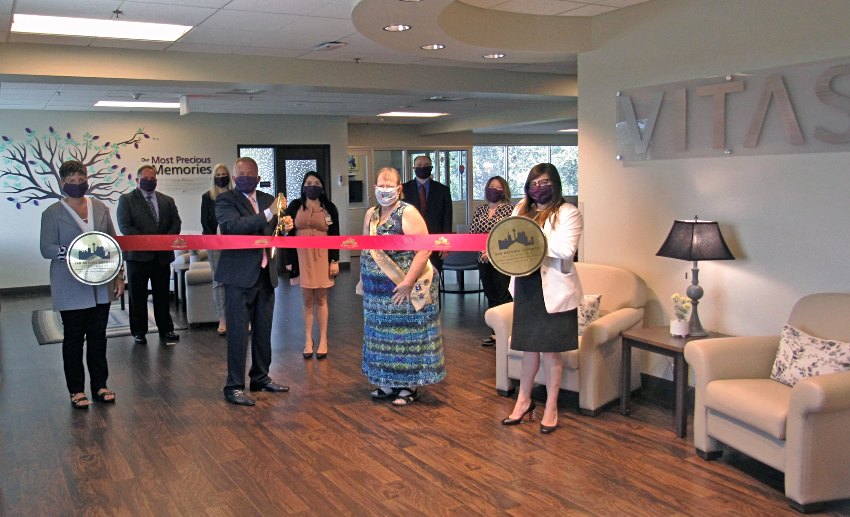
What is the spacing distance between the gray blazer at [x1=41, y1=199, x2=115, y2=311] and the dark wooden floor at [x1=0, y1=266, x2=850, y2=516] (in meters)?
0.77

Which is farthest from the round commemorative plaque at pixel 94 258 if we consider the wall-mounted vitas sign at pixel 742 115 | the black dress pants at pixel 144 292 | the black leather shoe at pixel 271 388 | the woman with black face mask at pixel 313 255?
the wall-mounted vitas sign at pixel 742 115

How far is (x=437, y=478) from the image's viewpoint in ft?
13.1

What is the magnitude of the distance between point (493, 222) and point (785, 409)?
3530 mm

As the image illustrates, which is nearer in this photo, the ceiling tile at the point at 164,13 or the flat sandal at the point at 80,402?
the flat sandal at the point at 80,402

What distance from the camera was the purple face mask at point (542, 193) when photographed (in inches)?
178

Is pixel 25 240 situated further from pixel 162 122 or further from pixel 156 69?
pixel 156 69

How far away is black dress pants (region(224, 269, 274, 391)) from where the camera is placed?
5188mm

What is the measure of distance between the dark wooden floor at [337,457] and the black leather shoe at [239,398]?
5 cm

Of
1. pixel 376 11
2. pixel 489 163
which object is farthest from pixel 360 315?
pixel 489 163

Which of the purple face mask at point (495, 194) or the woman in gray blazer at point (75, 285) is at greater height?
the purple face mask at point (495, 194)

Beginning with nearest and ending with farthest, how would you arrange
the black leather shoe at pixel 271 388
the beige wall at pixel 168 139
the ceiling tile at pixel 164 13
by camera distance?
1. the ceiling tile at pixel 164 13
2. the black leather shoe at pixel 271 388
3. the beige wall at pixel 168 139

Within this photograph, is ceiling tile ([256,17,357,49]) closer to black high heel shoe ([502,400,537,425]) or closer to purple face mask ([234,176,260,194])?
purple face mask ([234,176,260,194])

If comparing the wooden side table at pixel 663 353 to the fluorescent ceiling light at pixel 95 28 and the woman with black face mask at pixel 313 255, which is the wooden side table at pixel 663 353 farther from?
the fluorescent ceiling light at pixel 95 28

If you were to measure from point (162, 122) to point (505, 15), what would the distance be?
8196 mm
